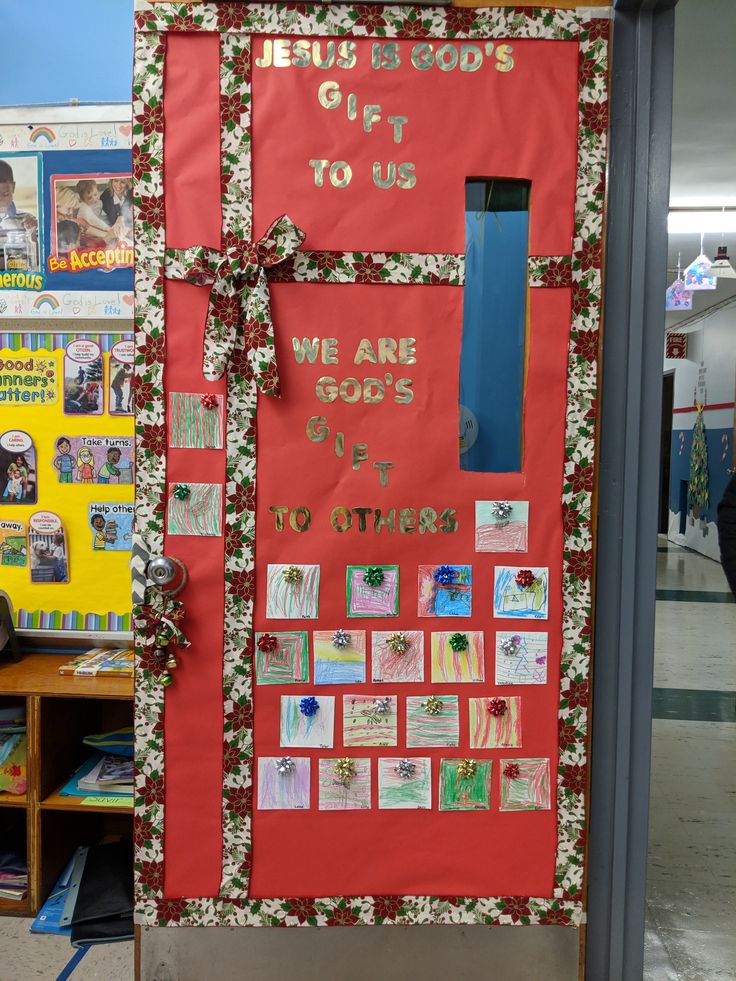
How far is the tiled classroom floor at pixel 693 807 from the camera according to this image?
208 centimetres

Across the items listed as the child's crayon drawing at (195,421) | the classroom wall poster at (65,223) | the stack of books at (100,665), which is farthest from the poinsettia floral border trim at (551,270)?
the stack of books at (100,665)

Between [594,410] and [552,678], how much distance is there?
0.58m

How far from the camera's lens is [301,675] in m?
1.67

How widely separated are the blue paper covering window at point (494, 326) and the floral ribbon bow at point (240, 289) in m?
0.38

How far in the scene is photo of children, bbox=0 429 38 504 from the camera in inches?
90.0

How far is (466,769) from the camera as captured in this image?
1.69 m

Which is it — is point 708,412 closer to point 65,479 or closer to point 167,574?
point 65,479

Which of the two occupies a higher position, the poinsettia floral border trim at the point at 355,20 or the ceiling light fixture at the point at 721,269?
the ceiling light fixture at the point at 721,269

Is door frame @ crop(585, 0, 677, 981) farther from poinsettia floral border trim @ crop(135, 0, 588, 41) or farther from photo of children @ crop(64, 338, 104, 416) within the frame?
photo of children @ crop(64, 338, 104, 416)

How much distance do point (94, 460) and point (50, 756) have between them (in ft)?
2.74

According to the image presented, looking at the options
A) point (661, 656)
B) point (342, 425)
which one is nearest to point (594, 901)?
point (342, 425)

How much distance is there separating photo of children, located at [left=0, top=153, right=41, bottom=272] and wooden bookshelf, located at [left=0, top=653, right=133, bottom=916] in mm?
1156

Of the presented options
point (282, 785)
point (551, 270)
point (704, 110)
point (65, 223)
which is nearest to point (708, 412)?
point (704, 110)

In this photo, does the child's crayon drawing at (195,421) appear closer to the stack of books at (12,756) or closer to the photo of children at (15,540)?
the photo of children at (15,540)
